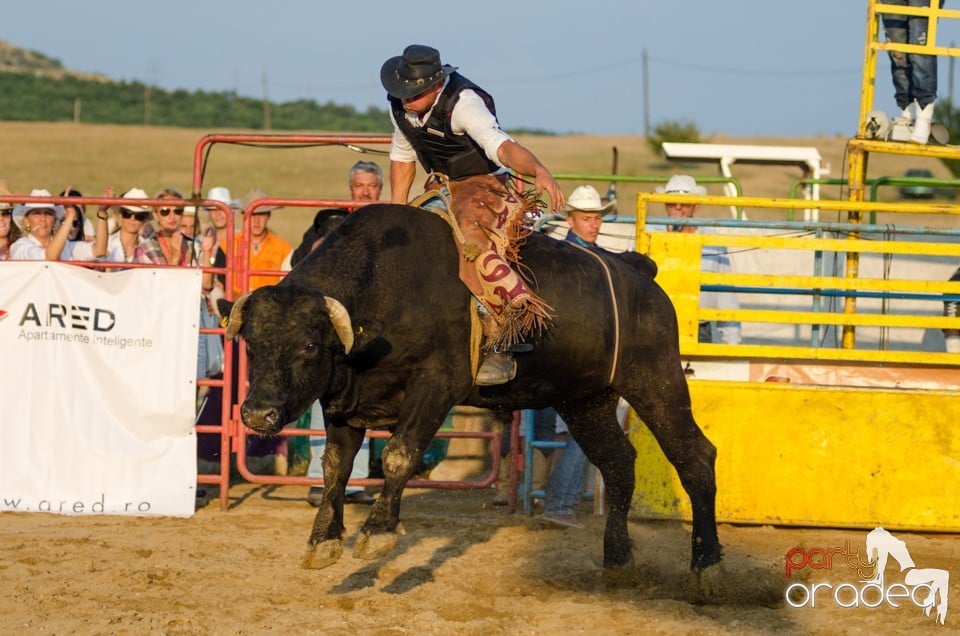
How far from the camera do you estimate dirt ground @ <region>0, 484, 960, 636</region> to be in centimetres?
571

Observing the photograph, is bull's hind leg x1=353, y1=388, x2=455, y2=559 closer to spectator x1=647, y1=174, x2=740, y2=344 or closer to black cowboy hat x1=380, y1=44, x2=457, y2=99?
black cowboy hat x1=380, y1=44, x2=457, y2=99

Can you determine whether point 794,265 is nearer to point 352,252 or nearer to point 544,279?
point 544,279

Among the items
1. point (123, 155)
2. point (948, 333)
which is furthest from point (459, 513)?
point (123, 155)

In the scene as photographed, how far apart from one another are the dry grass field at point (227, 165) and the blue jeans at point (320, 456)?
2160cm

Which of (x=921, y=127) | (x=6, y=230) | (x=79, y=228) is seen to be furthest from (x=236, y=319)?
(x=921, y=127)

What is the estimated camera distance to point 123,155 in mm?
43750

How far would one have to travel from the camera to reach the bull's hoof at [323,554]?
223 inches

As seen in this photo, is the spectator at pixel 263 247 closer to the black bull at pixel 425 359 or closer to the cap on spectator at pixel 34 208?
the cap on spectator at pixel 34 208

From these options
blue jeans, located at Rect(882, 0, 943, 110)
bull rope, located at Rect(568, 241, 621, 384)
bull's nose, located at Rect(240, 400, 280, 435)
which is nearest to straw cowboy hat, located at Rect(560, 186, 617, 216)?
→ bull rope, located at Rect(568, 241, 621, 384)

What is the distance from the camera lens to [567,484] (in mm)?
8438

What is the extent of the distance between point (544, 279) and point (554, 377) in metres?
0.52

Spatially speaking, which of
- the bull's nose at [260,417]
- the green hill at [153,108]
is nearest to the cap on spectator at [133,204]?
the bull's nose at [260,417]

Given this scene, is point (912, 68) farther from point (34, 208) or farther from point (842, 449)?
point (34, 208)

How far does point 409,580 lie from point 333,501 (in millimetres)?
932
